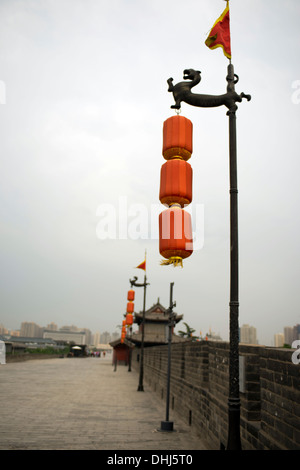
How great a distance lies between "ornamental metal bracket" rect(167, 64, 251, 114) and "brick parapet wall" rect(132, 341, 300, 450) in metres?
3.51

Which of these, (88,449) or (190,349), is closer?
(88,449)

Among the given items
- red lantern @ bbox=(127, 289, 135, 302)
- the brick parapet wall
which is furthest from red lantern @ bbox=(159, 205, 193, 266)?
red lantern @ bbox=(127, 289, 135, 302)

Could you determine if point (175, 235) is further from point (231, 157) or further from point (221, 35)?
point (221, 35)

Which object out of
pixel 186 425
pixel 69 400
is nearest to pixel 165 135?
pixel 186 425

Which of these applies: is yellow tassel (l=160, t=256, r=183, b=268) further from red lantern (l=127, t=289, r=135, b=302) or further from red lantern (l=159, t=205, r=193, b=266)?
red lantern (l=127, t=289, r=135, b=302)

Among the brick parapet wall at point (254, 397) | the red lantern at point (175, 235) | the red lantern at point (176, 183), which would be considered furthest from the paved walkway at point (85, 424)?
the red lantern at point (176, 183)

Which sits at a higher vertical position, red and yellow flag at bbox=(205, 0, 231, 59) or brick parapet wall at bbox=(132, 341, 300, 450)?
red and yellow flag at bbox=(205, 0, 231, 59)

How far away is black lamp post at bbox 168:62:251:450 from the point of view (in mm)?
4301

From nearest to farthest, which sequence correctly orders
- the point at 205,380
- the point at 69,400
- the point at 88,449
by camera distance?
the point at 88,449, the point at 205,380, the point at 69,400

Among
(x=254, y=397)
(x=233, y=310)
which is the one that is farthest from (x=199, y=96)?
(x=254, y=397)

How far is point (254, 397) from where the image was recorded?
5414 mm

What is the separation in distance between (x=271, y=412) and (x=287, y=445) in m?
0.56
